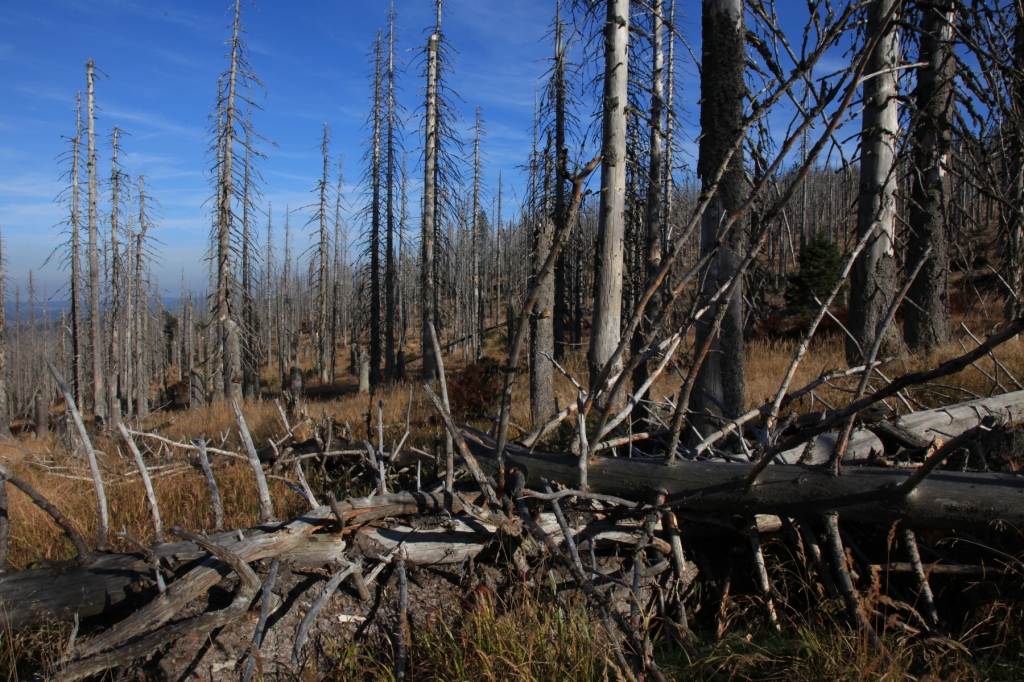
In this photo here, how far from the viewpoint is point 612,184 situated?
5887 mm

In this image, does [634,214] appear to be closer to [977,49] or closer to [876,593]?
[977,49]

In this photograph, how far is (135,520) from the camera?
470 cm

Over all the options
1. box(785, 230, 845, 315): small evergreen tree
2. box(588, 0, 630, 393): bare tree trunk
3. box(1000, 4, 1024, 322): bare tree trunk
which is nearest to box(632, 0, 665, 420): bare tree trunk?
box(588, 0, 630, 393): bare tree trunk

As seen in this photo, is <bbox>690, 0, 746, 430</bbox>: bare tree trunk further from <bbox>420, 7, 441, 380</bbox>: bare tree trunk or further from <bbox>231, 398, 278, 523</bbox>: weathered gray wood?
<bbox>420, 7, 441, 380</bbox>: bare tree trunk

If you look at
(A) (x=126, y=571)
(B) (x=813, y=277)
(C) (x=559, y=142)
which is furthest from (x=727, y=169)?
(B) (x=813, y=277)

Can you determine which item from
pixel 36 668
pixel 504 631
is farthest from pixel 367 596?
pixel 36 668

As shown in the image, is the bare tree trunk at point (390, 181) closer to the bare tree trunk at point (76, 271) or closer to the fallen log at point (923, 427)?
the bare tree trunk at point (76, 271)

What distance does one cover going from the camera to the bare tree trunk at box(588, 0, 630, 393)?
588 cm

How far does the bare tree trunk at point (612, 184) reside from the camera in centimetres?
588

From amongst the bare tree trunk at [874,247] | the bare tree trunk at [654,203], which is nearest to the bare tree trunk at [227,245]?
the bare tree trunk at [654,203]

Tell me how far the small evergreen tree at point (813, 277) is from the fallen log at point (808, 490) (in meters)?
16.9

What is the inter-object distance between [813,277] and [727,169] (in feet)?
60.9

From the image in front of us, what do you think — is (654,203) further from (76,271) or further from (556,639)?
(76,271)

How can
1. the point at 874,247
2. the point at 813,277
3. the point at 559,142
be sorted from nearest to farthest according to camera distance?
the point at 874,247, the point at 559,142, the point at 813,277
